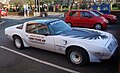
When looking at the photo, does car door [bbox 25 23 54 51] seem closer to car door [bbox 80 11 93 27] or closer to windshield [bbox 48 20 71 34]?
windshield [bbox 48 20 71 34]

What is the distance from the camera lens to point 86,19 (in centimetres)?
1264

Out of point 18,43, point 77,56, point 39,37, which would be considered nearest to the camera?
point 77,56

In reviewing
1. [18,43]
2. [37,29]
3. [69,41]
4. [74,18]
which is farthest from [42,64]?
[74,18]

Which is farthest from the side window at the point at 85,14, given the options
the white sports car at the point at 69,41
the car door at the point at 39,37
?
the car door at the point at 39,37

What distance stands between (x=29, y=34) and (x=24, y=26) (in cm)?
57

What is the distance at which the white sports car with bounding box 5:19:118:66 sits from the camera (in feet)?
16.9

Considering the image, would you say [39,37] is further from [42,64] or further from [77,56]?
[77,56]

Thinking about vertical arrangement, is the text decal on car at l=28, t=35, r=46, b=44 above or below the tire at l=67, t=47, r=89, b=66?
above

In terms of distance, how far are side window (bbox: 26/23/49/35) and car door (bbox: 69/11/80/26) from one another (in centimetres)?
656

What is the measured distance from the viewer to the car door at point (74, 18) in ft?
42.6

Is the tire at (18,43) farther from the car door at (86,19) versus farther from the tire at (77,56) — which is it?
the car door at (86,19)

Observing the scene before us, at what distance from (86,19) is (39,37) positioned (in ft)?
22.7

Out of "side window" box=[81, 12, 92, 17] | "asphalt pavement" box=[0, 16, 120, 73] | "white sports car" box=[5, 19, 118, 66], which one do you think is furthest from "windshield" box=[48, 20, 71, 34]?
"side window" box=[81, 12, 92, 17]

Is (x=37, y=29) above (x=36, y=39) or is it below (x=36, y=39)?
above
